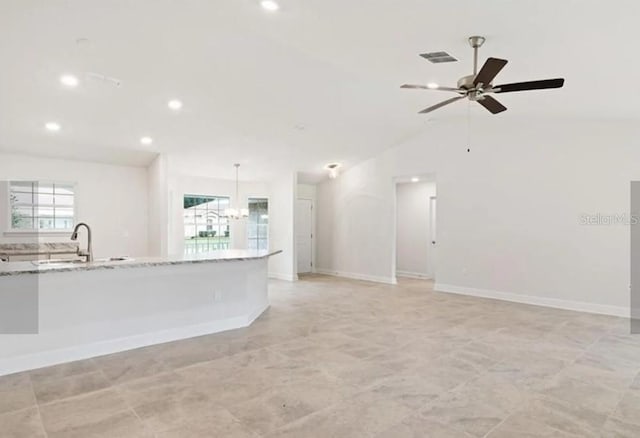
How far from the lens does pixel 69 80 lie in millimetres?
4578

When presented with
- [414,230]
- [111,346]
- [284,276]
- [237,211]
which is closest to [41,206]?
[237,211]

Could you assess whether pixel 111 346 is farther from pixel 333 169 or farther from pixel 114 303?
pixel 333 169

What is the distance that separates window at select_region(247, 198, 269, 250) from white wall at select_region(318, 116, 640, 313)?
115 inches

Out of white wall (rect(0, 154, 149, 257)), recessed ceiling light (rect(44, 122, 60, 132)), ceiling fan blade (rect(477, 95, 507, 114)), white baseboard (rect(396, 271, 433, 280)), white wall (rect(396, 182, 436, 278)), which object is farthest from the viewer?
white wall (rect(396, 182, 436, 278))

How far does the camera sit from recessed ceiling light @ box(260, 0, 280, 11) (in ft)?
10.1

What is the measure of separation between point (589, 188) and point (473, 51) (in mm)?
3583

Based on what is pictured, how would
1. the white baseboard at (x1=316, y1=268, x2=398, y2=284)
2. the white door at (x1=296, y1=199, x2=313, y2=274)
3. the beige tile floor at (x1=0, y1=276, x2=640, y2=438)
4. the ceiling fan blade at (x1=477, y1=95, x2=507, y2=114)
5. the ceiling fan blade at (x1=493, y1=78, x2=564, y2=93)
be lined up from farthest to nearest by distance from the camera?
1. the white door at (x1=296, y1=199, x2=313, y2=274)
2. the white baseboard at (x1=316, y1=268, x2=398, y2=284)
3. the ceiling fan blade at (x1=477, y1=95, x2=507, y2=114)
4. the ceiling fan blade at (x1=493, y1=78, x2=564, y2=93)
5. the beige tile floor at (x1=0, y1=276, x2=640, y2=438)

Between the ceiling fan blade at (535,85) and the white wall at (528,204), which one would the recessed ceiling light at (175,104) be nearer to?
the ceiling fan blade at (535,85)

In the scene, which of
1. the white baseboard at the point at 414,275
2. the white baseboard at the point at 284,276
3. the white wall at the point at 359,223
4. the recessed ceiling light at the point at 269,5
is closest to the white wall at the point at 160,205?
the white baseboard at the point at 284,276

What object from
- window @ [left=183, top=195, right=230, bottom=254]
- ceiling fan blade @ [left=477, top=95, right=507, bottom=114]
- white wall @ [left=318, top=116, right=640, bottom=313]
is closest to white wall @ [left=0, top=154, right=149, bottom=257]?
window @ [left=183, top=195, right=230, bottom=254]

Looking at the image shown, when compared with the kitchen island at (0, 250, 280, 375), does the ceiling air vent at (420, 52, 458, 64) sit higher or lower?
higher

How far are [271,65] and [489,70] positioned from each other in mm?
2472

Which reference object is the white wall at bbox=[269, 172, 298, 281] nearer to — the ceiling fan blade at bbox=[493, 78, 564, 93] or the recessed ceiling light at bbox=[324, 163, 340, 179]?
the recessed ceiling light at bbox=[324, 163, 340, 179]

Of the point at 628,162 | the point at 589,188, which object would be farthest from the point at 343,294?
the point at 628,162
